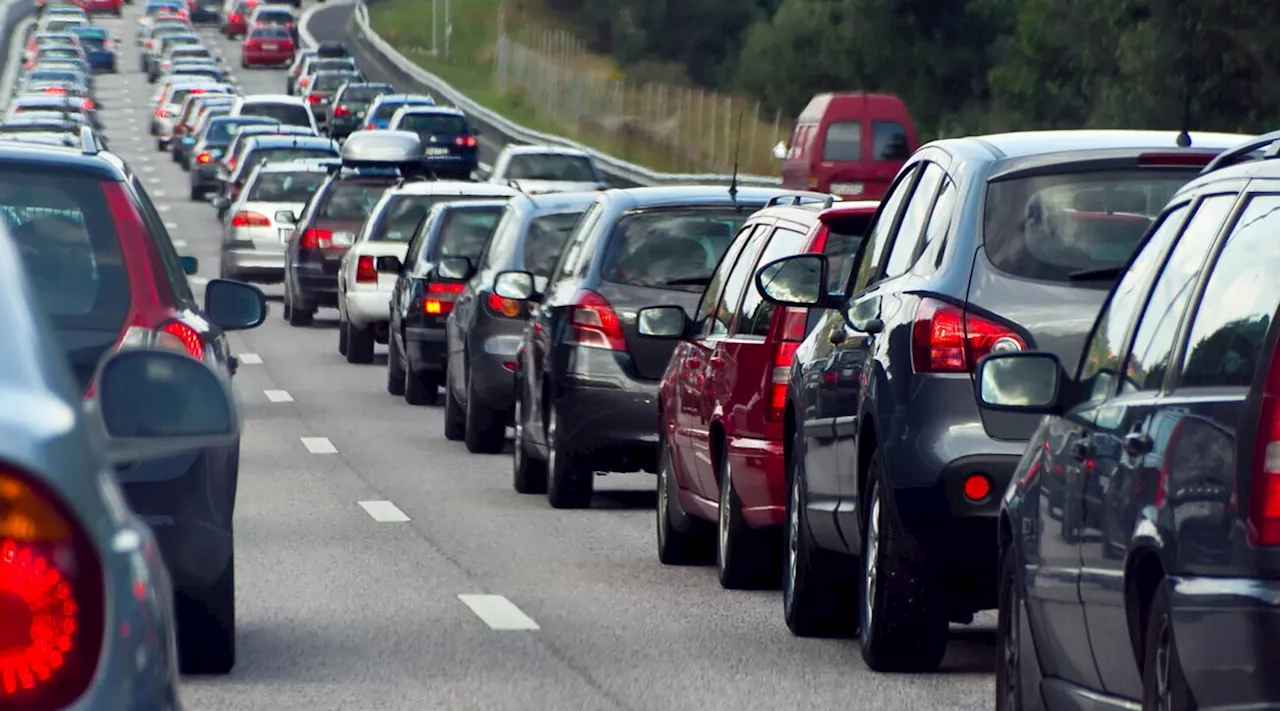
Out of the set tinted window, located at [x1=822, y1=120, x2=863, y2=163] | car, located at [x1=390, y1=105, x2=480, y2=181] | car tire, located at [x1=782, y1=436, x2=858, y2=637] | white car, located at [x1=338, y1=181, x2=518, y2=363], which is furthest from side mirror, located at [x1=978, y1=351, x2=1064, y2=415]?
car, located at [x1=390, y1=105, x2=480, y2=181]

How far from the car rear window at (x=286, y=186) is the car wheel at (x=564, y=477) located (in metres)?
20.9

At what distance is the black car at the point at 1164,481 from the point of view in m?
5.12

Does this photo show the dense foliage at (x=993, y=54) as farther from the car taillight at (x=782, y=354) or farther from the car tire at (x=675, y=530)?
the car taillight at (x=782, y=354)

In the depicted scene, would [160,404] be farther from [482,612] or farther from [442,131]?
[442,131]

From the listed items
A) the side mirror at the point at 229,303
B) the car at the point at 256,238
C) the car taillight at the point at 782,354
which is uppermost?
the side mirror at the point at 229,303

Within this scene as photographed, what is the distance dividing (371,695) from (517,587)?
2.92m

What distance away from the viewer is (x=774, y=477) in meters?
11.2

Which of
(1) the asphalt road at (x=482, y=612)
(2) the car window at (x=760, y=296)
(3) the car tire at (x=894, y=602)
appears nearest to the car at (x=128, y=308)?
(1) the asphalt road at (x=482, y=612)

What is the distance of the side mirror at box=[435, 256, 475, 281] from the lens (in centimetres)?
1922

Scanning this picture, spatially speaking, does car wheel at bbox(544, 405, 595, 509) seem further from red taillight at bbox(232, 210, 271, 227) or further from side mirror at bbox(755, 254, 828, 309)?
red taillight at bbox(232, 210, 271, 227)

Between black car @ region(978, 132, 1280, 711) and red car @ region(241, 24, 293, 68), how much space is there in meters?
104

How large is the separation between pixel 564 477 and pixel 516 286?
199cm

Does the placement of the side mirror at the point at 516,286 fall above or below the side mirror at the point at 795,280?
below

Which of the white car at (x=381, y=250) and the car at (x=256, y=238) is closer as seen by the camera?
the white car at (x=381, y=250)
